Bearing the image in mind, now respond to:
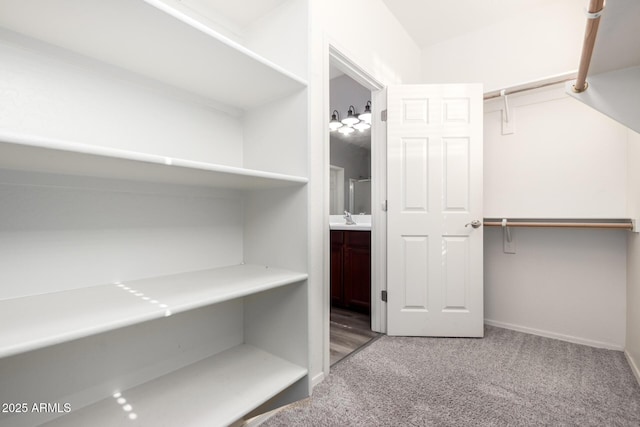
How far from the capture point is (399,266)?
2191 mm

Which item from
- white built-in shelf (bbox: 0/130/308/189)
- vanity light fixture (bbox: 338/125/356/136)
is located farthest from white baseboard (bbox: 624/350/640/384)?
vanity light fixture (bbox: 338/125/356/136)

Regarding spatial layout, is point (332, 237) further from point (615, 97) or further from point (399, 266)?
point (615, 97)

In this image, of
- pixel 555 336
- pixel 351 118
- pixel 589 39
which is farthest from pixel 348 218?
pixel 589 39

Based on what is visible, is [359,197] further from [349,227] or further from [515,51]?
[515,51]

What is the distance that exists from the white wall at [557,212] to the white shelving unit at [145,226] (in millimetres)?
1867

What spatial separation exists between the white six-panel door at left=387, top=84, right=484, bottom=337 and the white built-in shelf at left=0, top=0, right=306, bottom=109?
119 cm

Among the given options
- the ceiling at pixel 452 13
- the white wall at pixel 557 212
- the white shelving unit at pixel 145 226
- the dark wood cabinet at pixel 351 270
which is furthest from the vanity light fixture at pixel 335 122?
the white shelving unit at pixel 145 226

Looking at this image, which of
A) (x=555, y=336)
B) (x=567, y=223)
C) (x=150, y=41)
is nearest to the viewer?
(x=150, y=41)

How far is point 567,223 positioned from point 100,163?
8.56 feet

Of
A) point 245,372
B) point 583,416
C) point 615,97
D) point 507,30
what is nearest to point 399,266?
point 583,416

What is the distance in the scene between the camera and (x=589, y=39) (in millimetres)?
869

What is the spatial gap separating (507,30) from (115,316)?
3199mm

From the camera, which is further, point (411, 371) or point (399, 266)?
point (399, 266)

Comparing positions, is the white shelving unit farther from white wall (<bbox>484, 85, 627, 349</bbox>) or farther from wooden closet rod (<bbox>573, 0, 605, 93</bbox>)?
white wall (<bbox>484, 85, 627, 349</bbox>)
